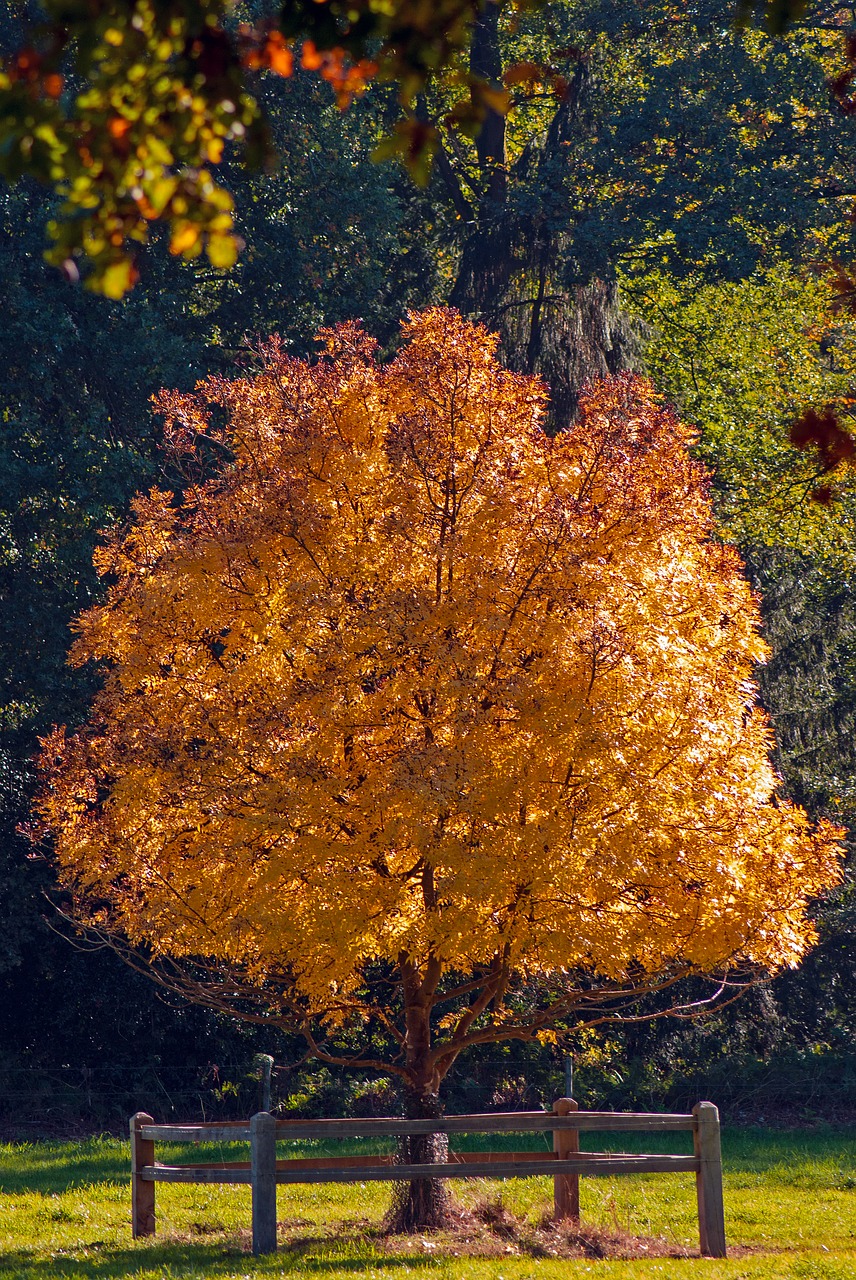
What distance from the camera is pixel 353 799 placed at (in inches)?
396

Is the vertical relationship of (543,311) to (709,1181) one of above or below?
above

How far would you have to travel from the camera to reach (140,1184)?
11.4 m

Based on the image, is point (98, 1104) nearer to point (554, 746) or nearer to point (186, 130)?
point (554, 746)

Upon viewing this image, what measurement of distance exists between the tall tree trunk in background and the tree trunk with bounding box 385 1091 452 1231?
30.8ft

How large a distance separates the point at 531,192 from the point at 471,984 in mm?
12301

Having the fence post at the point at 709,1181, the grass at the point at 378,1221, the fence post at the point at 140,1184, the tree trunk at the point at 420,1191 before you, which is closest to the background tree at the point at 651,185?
the grass at the point at 378,1221

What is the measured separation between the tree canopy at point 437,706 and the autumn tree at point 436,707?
0.07 ft

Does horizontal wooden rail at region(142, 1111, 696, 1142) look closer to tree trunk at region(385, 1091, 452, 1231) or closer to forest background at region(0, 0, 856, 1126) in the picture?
tree trunk at region(385, 1091, 452, 1231)

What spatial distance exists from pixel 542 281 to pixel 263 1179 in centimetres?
1320

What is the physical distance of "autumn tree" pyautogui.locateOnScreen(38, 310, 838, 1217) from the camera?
9.62m

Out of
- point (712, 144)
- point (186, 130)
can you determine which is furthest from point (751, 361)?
point (186, 130)

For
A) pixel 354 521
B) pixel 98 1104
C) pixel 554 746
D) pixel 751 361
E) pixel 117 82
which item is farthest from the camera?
pixel 751 361

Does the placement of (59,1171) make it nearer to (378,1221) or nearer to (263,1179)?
(378,1221)

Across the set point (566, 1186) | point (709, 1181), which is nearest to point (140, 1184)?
point (566, 1186)
